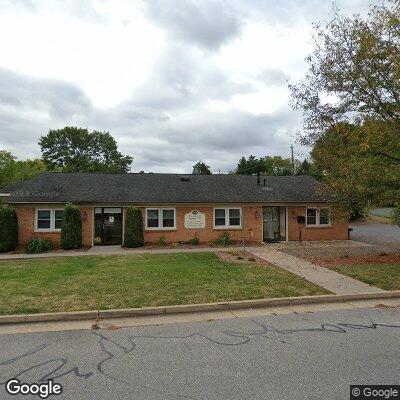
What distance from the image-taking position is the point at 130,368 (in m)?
4.87

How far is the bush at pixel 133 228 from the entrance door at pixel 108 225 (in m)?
1.15

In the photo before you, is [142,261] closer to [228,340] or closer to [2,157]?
[228,340]

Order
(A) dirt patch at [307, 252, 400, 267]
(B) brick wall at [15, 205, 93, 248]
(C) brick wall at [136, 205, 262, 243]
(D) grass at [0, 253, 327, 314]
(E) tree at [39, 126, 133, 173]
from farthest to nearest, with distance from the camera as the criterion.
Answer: (E) tree at [39, 126, 133, 173]
(C) brick wall at [136, 205, 262, 243]
(B) brick wall at [15, 205, 93, 248]
(A) dirt patch at [307, 252, 400, 267]
(D) grass at [0, 253, 327, 314]

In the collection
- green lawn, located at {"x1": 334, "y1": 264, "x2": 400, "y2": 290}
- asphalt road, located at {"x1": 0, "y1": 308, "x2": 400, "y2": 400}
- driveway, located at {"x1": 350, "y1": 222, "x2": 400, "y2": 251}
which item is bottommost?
asphalt road, located at {"x1": 0, "y1": 308, "x2": 400, "y2": 400}

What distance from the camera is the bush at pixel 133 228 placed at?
18844 millimetres

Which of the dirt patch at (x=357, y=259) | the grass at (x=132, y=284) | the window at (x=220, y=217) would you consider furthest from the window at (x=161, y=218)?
the dirt patch at (x=357, y=259)

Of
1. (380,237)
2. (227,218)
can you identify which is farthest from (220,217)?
(380,237)

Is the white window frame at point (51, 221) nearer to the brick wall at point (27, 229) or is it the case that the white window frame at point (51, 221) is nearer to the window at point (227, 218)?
the brick wall at point (27, 229)

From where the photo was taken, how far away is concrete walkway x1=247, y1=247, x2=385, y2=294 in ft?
30.6

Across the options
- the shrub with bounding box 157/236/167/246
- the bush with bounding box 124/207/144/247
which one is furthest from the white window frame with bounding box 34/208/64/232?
the shrub with bounding box 157/236/167/246

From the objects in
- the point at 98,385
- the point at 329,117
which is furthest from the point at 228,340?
the point at 329,117

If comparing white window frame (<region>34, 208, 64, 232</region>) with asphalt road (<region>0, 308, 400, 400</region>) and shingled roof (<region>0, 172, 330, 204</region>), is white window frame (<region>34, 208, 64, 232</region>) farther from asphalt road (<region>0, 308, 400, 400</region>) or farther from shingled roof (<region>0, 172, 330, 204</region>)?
asphalt road (<region>0, 308, 400, 400</region>)

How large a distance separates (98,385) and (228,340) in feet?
7.50

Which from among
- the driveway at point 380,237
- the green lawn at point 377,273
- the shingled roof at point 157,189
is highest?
the shingled roof at point 157,189
